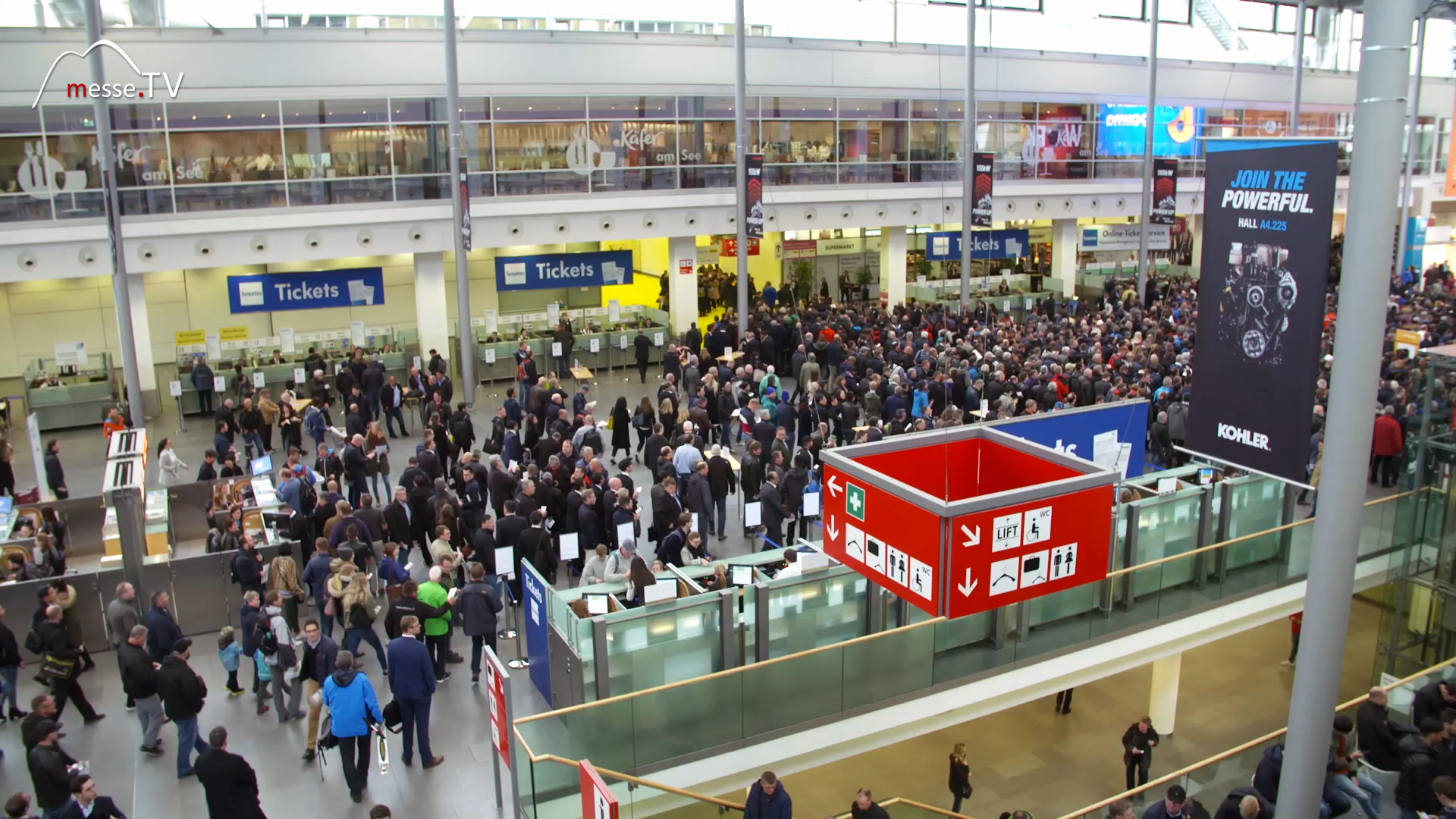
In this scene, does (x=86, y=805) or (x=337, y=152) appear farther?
(x=337, y=152)

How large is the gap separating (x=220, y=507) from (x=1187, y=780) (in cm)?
1171

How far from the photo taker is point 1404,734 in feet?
33.1

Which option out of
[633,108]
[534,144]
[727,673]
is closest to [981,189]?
[633,108]

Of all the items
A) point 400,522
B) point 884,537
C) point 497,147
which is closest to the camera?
point 884,537

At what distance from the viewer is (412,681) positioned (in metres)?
9.94

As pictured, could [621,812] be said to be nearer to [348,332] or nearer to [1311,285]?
[1311,285]

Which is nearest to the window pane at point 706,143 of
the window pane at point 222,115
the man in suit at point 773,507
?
the window pane at point 222,115

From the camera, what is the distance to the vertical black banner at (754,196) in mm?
24750

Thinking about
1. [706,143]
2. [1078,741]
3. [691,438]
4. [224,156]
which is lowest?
[1078,741]

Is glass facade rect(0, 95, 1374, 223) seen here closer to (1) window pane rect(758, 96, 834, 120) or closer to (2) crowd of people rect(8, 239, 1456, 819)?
(1) window pane rect(758, 96, 834, 120)

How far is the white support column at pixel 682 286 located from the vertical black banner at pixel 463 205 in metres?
6.60

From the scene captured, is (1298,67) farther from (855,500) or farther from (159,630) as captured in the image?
(159,630)

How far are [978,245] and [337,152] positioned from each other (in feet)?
56.1

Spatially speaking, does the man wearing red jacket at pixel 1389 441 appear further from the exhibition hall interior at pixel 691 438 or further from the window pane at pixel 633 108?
the window pane at pixel 633 108
